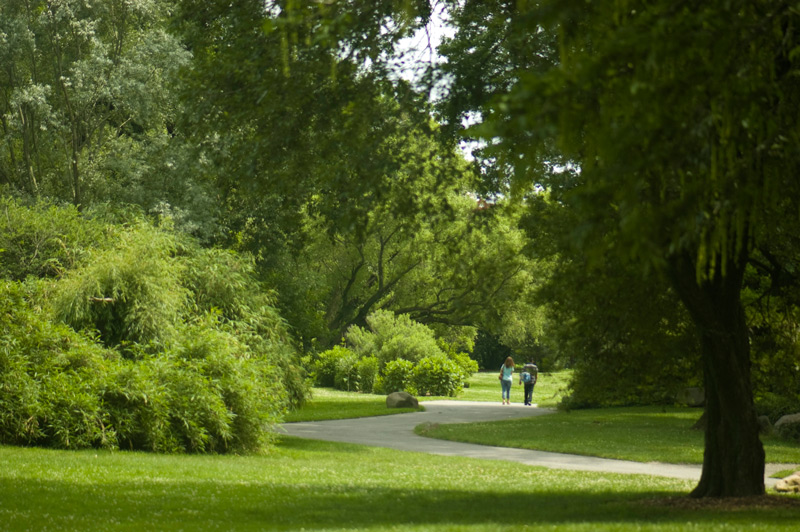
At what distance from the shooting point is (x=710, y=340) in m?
10.6

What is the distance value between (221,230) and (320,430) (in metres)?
7.50

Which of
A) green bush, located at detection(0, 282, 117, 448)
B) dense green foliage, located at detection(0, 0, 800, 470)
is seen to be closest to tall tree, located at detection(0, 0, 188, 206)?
dense green foliage, located at detection(0, 0, 800, 470)

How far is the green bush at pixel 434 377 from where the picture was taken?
41000 mm

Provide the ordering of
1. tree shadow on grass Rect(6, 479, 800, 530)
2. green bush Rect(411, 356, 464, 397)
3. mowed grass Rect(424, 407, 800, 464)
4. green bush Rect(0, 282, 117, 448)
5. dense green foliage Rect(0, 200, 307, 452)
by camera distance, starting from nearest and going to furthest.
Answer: tree shadow on grass Rect(6, 479, 800, 530) < green bush Rect(0, 282, 117, 448) < dense green foliage Rect(0, 200, 307, 452) < mowed grass Rect(424, 407, 800, 464) < green bush Rect(411, 356, 464, 397)

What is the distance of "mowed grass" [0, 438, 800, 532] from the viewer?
29.5ft

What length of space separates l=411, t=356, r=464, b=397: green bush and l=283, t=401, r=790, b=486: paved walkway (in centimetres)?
731

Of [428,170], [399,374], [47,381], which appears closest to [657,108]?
[428,170]

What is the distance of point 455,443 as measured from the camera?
2044cm

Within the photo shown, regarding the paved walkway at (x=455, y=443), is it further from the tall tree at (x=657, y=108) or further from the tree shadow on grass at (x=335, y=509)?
the tall tree at (x=657, y=108)

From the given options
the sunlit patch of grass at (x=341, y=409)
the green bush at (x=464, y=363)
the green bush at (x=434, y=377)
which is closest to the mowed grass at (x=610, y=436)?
the sunlit patch of grass at (x=341, y=409)

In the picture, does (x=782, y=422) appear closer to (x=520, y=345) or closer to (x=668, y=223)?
(x=668, y=223)

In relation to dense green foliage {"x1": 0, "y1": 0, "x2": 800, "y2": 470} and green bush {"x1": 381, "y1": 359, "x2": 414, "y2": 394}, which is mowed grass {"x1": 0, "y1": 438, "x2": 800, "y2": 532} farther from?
green bush {"x1": 381, "y1": 359, "x2": 414, "y2": 394}

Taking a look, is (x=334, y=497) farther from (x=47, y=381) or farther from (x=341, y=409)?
(x=341, y=409)

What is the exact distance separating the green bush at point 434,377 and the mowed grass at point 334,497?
24.9 meters
